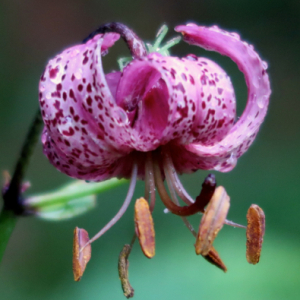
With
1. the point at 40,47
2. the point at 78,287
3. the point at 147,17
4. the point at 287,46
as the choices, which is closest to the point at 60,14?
the point at 40,47

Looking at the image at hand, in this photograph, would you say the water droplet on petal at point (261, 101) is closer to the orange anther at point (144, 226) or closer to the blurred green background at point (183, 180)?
the orange anther at point (144, 226)

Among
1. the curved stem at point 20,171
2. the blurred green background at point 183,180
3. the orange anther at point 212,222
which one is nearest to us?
the orange anther at point 212,222

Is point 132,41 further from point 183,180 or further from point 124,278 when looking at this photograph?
point 183,180

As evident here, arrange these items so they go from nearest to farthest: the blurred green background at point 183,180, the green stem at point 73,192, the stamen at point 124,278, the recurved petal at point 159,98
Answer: the recurved petal at point 159,98, the stamen at point 124,278, the green stem at point 73,192, the blurred green background at point 183,180

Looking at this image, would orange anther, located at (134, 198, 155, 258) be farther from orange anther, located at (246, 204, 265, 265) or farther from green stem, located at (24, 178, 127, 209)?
green stem, located at (24, 178, 127, 209)

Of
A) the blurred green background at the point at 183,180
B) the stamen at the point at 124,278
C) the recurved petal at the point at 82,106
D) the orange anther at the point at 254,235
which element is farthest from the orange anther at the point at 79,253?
the blurred green background at the point at 183,180

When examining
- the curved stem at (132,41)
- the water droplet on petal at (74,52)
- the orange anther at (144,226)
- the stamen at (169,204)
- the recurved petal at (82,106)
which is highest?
the curved stem at (132,41)

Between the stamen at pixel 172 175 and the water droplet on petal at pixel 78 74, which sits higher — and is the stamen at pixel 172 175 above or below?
below

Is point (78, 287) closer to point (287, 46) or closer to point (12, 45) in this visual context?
point (12, 45)

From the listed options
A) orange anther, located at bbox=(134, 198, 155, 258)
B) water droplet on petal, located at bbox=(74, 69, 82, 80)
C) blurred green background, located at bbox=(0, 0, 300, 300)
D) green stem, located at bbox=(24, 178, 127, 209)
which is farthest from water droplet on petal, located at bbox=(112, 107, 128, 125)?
blurred green background, located at bbox=(0, 0, 300, 300)
